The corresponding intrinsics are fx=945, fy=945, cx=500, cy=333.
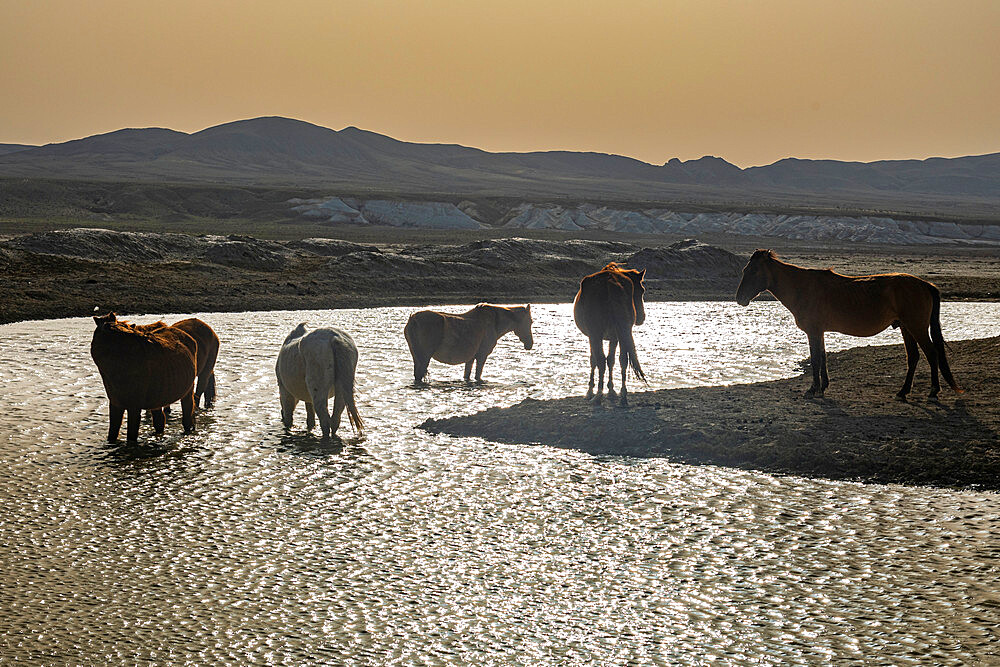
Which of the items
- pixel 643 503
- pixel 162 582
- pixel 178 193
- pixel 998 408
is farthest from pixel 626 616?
pixel 178 193

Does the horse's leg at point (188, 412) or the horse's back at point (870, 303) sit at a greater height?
the horse's back at point (870, 303)

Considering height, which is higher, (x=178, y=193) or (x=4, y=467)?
(x=178, y=193)

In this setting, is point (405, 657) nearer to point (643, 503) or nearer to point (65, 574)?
point (65, 574)

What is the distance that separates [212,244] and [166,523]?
31802 millimetres

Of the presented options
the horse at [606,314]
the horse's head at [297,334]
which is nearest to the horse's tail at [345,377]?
the horse's head at [297,334]

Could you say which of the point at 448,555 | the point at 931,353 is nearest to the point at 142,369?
the point at 448,555

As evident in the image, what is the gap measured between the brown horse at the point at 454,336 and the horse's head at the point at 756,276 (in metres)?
4.02

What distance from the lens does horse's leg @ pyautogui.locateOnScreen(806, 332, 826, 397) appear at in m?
12.4

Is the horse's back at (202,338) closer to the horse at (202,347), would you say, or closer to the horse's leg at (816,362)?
the horse at (202,347)

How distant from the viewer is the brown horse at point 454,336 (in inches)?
563

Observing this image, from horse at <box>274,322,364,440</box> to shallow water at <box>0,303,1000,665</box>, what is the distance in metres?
0.34

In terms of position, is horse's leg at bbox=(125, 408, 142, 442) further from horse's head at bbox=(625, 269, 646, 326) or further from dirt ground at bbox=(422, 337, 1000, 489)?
horse's head at bbox=(625, 269, 646, 326)

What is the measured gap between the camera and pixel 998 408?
1111cm

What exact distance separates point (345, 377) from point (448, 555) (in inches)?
161
